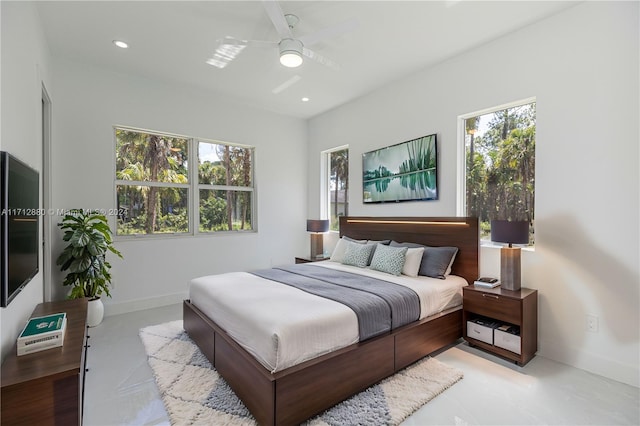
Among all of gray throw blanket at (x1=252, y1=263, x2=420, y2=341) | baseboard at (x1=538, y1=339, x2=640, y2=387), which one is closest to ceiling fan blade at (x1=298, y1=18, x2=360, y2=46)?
gray throw blanket at (x1=252, y1=263, x2=420, y2=341)

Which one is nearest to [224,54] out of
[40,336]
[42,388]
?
[40,336]

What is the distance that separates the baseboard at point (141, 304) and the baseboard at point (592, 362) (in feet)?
14.0

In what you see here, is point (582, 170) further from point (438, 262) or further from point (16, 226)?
point (16, 226)

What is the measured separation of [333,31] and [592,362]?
3.40 meters

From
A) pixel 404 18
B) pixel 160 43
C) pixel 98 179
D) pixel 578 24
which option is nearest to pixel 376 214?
pixel 404 18

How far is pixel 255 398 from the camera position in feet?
6.13

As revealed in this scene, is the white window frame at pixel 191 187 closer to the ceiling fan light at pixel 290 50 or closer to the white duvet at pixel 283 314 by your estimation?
the white duvet at pixel 283 314

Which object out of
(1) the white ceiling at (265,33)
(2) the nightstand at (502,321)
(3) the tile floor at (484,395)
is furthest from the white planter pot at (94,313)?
(2) the nightstand at (502,321)

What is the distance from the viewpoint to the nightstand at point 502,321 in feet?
8.30

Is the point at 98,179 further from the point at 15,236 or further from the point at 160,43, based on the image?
the point at 15,236

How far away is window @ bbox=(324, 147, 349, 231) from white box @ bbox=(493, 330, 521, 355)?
2.80 m

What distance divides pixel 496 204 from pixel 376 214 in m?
1.59

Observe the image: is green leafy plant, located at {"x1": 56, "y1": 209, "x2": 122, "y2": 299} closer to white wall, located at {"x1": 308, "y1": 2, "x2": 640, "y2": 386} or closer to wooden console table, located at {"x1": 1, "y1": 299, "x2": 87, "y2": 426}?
wooden console table, located at {"x1": 1, "y1": 299, "x2": 87, "y2": 426}

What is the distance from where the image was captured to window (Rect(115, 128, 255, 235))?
13.3 feet
